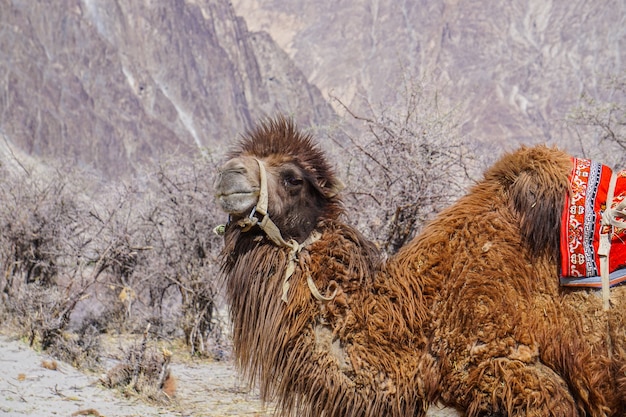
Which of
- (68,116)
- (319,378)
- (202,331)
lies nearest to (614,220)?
(319,378)

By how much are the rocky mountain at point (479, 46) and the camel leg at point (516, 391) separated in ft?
384

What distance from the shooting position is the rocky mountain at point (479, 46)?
13825 cm

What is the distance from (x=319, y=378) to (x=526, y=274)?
112 cm

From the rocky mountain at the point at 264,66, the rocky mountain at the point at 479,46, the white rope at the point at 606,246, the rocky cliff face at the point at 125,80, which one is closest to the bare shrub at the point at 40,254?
the rocky mountain at the point at 264,66

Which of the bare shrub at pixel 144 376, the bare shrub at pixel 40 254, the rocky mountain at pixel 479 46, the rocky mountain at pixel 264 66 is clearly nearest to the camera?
the bare shrub at pixel 144 376

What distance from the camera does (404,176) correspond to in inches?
304

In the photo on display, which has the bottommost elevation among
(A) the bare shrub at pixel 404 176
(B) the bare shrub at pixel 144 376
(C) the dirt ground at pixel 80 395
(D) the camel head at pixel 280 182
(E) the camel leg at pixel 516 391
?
(C) the dirt ground at pixel 80 395

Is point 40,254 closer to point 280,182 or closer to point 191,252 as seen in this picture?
point 191,252

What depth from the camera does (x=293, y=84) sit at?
117m

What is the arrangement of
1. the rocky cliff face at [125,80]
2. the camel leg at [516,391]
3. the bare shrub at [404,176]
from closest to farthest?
the camel leg at [516,391], the bare shrub at [404,176], the rocky cliff face at [125,80]

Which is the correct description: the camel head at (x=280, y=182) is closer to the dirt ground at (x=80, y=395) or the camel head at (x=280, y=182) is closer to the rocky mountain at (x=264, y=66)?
the rocky mountain at (x=264, y=66)

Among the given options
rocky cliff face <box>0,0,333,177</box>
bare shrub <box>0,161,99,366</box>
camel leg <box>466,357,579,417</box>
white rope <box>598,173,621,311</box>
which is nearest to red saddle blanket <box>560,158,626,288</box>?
white rope <box>598,173,621,311</box>

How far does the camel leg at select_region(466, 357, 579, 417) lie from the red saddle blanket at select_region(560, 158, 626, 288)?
0.48 metres

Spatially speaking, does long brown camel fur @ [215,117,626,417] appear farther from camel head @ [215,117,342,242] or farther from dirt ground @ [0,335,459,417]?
dirt ground @ [0,335,459,417]
